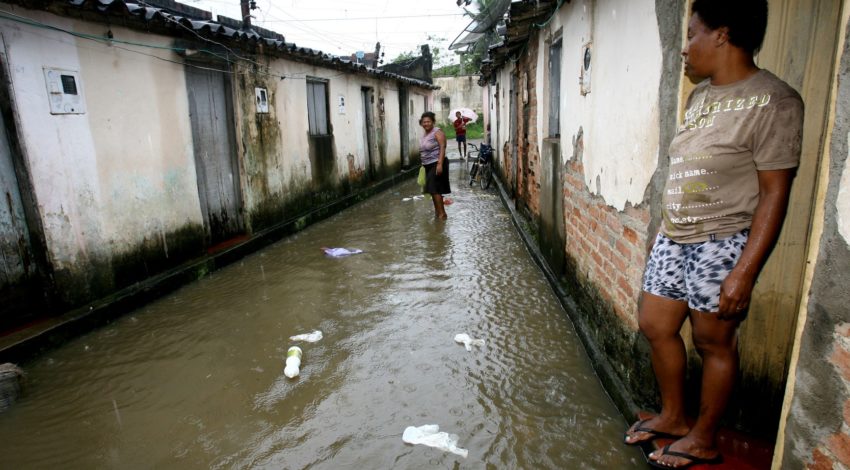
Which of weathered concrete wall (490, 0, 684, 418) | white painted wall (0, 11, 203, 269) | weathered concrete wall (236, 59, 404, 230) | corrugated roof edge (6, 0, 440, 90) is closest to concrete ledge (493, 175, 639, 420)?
weathered concrete wall (490, 0, 684, 418)

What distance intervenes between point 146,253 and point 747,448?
530cm

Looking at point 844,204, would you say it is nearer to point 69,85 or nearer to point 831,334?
point 831,334

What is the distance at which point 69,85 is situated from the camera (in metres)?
4.27

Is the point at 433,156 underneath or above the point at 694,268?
above

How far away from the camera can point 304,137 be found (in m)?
8.45

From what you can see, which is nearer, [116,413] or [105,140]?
[116,413]

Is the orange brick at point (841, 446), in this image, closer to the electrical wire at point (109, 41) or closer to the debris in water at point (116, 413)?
the debris in water at point (116, 413)

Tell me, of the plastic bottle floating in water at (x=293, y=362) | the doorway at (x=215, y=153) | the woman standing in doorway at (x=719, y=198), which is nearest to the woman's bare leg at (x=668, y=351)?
the woman standing in doorway at (x=719, y=198)

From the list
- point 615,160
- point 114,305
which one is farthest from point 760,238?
point 114,305

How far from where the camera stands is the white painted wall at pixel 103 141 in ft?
13.2

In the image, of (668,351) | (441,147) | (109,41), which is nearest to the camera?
(668,351)

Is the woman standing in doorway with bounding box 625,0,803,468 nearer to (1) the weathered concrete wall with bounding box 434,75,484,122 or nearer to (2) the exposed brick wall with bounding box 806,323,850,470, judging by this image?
(2) the exposed brick wall with bounding box 806,323,850,470

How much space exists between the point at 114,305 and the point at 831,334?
507cm

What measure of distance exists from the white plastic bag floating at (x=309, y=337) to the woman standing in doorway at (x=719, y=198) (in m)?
2.62
